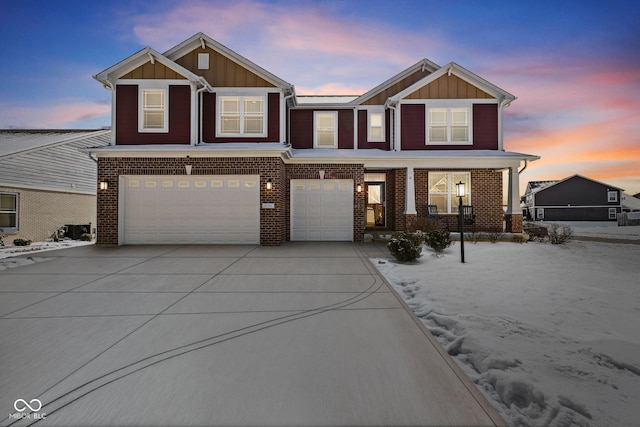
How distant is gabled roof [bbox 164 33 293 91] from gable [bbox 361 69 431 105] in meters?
4.18

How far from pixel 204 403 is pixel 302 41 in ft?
52.5

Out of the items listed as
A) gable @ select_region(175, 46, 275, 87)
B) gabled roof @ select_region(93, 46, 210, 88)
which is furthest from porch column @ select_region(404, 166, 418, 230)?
gabled roof @ select_region(93, 46, 210, 88)

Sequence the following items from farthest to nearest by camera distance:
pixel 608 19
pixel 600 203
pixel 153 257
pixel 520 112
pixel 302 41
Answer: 1. pixel 600 203
2. pixel 520 112
3. pixel 302 41
4. pixel 608 19
5. pixel 153 257

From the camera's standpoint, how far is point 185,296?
5.09 m

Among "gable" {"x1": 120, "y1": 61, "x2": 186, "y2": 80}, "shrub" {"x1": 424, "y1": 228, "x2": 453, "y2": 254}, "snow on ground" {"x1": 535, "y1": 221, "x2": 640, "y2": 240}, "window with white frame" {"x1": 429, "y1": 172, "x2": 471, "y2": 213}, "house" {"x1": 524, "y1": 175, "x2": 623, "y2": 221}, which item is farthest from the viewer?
"house" {"x1": 524, "y1": 175, "x2": 623, "y2": 221}

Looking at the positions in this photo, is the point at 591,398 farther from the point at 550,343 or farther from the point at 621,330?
the point at 621,330

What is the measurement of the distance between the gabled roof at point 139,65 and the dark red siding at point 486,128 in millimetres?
11274

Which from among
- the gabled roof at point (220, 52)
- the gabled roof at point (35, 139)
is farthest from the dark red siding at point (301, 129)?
the gabled roof at point (35, 139)

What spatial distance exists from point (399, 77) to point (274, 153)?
24.4ft

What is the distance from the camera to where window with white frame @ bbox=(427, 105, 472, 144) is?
13.5m

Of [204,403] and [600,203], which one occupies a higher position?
[600,203]

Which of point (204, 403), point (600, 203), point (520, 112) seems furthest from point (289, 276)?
point (600, 203)

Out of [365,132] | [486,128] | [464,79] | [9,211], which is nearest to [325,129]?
[365,132]

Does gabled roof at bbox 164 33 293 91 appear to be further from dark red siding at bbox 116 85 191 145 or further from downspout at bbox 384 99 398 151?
downspout at bbox 384 99 398 151
